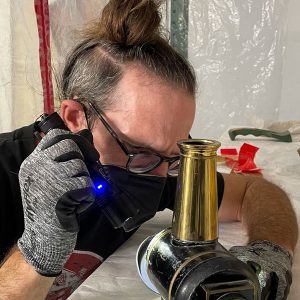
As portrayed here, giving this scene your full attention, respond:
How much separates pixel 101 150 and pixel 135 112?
0.09 meters

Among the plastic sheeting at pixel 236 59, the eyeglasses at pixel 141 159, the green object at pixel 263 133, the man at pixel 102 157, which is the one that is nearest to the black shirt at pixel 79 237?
the man at pixel 102 157

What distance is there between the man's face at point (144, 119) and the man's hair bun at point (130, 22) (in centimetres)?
7

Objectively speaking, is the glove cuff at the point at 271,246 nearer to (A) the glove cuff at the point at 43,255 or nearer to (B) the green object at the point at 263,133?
(A) the glove cuff at the point at 43,255

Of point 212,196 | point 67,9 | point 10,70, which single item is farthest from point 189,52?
point 212,196

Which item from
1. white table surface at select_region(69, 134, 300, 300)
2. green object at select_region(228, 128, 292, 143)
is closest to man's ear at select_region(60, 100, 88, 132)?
white table surface at select_region(69, 134, 300, 300)

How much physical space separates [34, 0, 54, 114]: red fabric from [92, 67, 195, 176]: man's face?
778mm

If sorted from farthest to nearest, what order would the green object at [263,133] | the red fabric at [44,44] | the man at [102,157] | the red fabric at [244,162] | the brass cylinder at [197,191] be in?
the green object at [263,133] < the red fabric at [44,44] < the red fabric at [244,162] < the man at [102,157] < the brass cylinder at [197,191]

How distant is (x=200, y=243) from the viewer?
0.52m

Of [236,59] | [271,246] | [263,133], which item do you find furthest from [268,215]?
[236,59]

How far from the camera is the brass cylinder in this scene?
513mm

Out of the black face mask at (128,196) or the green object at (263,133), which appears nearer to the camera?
the black face mask at (128,196)

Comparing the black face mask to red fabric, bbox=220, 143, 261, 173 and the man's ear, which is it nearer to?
the man's ear

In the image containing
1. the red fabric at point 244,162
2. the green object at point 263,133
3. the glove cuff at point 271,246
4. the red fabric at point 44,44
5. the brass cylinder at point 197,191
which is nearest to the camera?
the brass cylinder at point 197,191

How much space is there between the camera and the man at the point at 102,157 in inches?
24.5
